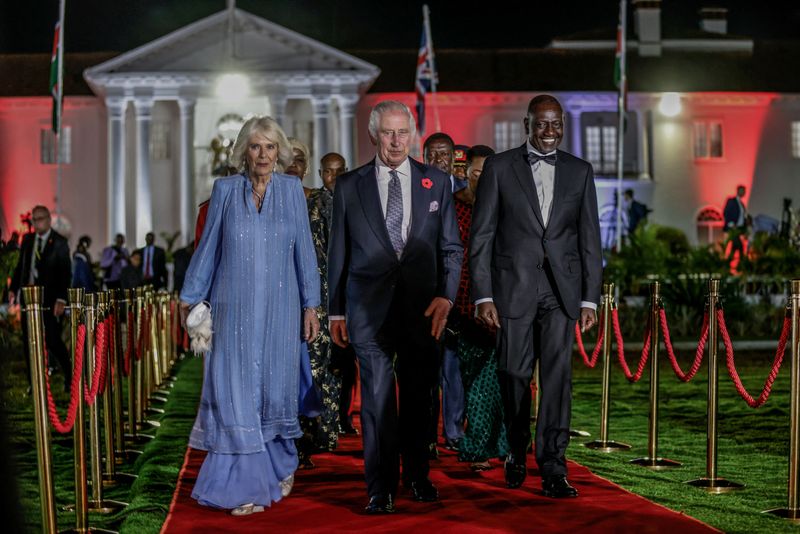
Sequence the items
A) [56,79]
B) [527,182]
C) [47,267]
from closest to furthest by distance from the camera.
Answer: [527,182]
[47,267]
[56,79]

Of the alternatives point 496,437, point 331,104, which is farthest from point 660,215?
point 496,437

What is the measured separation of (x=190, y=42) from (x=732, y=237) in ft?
98.4

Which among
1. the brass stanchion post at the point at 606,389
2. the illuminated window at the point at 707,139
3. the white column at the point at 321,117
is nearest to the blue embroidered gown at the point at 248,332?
the brass stanchion post at the point at 606,389

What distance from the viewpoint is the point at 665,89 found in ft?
178

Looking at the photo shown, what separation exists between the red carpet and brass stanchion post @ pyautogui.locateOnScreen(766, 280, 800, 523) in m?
0.75

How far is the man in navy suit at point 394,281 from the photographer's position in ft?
22.0

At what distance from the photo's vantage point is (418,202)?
6.82 metres

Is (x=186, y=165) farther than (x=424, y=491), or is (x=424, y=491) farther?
(x=186, y=165)

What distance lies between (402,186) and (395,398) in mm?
1156

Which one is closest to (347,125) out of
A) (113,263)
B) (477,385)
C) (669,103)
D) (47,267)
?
(669,103)

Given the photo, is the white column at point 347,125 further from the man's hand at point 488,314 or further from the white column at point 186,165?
the man's hand at point 488,314

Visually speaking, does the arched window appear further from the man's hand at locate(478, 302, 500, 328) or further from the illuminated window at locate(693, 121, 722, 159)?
the man's hand at locate(478, 302, 500, 328)

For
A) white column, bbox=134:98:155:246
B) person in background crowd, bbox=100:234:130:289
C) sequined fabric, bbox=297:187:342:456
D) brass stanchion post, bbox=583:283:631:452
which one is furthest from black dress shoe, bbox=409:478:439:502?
white column, bbox=134:98:155:246

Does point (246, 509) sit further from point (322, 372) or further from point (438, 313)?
point (322, 372)
